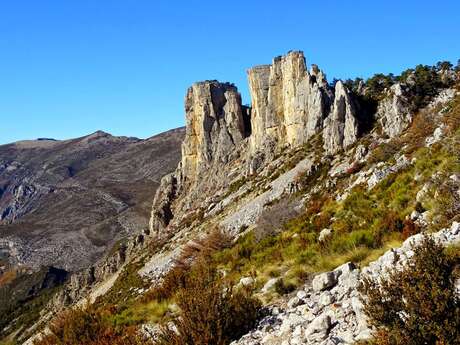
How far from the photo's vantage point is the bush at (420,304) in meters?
5.55

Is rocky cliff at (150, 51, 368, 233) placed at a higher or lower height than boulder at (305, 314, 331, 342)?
higher

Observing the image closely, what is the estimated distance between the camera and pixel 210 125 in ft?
221

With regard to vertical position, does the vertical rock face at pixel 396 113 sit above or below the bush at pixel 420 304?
above

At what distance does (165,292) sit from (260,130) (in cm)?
4506

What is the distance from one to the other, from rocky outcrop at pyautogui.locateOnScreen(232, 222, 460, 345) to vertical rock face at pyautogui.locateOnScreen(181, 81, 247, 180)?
180 feet

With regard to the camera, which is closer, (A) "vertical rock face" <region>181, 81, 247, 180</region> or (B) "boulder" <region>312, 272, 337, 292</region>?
(B) "boulder" <region>312, 272, 337, 292</region>

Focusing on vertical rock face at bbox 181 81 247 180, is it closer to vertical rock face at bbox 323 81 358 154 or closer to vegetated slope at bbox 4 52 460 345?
vegetated slope at bbox 4 52 460 345

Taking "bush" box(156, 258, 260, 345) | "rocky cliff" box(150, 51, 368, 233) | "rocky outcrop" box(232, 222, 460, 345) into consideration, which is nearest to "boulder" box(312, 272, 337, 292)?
"rocky outcrop" box(232, 222, 460, 345)

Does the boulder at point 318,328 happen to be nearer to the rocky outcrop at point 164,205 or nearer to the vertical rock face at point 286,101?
the vertical rock face at point 286,101

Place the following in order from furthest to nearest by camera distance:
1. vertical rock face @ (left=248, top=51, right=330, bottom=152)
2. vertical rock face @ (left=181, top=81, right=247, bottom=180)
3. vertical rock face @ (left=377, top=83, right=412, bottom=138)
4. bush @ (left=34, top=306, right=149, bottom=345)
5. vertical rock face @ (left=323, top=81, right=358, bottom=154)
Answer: vertical rock face @ (left=181, top=81, right=247, bottom=180), vertical rock face @ (left=248, top=51, right=330, bottom=152), vertical rock face @ (left=323, top=81, right=358, bottom=154), vertical rock face @ (left=377, top=83, right=412, bottom=138), bush @ (left=34, top=306, right=149, bottom=345)

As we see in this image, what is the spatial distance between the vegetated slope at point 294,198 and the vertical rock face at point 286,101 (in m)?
0.16

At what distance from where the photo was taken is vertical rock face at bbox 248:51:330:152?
4762 centimetres

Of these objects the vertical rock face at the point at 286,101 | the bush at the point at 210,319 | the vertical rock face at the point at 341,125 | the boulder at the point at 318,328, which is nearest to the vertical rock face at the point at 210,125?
the vertical rock face at the point at 286,101

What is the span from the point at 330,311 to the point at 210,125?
60700 millimetres
